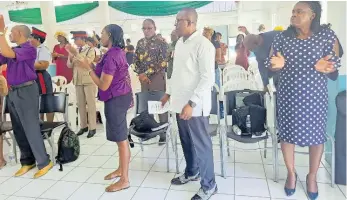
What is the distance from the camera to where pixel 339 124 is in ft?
7.47

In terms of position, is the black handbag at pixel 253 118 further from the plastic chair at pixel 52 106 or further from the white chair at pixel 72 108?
the white chair at pixel 72 108

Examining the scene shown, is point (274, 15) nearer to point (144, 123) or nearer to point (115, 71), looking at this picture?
point (144, 123)

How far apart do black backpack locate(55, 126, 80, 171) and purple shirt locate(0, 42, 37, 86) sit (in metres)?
0.70

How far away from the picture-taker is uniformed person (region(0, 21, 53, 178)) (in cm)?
255

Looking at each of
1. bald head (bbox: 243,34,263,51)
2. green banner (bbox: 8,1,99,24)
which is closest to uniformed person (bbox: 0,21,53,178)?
bald head (bbox: 243,34,263,51)

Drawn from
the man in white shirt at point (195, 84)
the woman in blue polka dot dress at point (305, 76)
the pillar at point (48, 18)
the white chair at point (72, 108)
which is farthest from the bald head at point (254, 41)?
the pillar at point (48, 18)

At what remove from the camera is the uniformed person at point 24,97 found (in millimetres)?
2547

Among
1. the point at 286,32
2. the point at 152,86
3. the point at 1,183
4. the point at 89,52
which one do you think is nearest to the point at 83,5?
the point at 89,52

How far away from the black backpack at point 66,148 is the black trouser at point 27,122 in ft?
0.45

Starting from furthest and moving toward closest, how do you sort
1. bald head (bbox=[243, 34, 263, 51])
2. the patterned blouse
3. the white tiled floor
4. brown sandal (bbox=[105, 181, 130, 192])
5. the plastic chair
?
the patterned blouse, the plastic chair, bald head (bbox=[243, 34, 263, 51]), brown sandal (bbox=[105, 181, 130, 192]), the white tiled floor

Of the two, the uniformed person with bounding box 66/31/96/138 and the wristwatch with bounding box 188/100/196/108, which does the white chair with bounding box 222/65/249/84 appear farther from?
the wristwatch with bounding box 188/100/196/108

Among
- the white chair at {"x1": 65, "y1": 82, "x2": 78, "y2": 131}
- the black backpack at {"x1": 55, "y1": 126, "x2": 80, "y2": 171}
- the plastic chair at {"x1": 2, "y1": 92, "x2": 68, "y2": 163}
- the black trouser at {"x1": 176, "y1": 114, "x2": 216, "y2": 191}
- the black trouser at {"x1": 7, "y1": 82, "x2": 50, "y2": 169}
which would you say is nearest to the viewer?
the black trouser at {"x1": 176, "y1": 114, "x2": 216, "y2": 191}

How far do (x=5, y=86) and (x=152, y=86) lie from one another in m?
1.55

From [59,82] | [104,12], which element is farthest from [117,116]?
[104,12]
